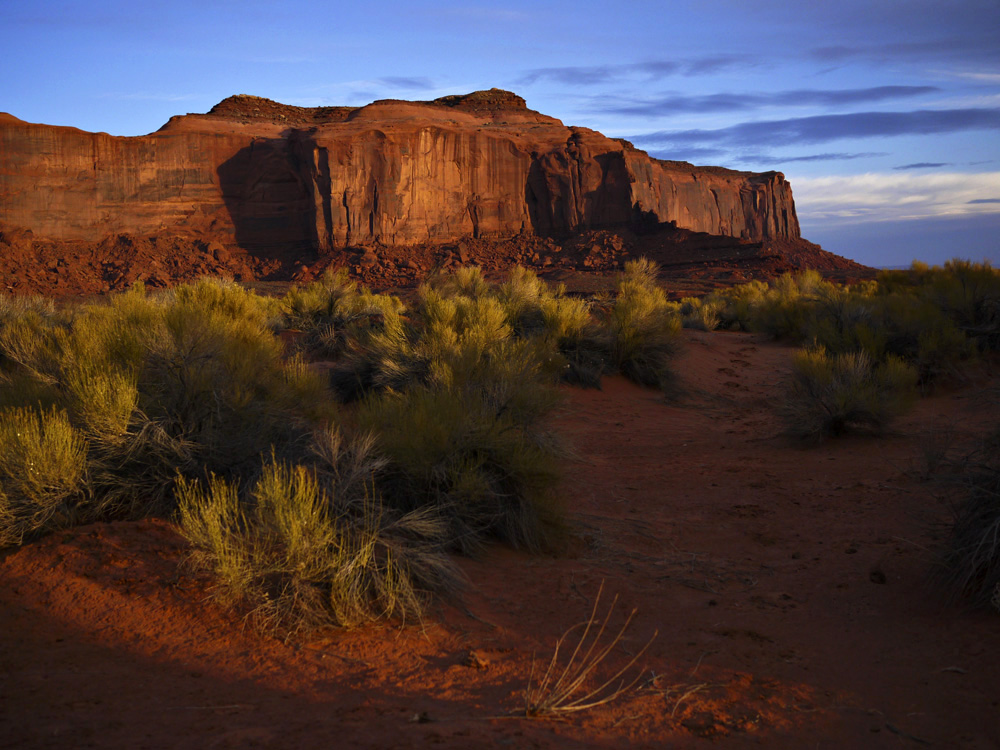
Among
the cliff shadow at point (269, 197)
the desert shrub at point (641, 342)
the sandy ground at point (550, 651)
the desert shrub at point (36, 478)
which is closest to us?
the sandy ground at point (550, 651)

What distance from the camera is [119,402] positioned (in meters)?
5.05

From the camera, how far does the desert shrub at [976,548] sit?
13.3 feet

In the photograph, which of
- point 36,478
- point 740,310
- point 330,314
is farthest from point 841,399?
point 740,310

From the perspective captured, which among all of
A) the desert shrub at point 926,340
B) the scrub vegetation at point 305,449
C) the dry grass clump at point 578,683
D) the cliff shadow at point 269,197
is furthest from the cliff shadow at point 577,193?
the dry grass clump at point 578,683

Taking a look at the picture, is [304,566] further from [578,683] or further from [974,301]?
[974,301]

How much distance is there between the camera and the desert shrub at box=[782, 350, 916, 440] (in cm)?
884

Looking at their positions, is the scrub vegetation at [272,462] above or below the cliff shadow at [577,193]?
below

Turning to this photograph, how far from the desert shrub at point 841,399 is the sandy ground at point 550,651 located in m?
2.62

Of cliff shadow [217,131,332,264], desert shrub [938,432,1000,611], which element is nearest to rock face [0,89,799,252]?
cliff shadow [217,131,332,264]

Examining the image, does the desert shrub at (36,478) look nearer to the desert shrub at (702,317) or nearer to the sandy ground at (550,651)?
the sandy ground at (550,651)

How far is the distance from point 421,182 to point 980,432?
53.6 m

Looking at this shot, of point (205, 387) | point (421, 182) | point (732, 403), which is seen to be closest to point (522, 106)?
point (421, 182)

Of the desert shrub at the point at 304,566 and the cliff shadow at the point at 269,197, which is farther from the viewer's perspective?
the cliff shadow at the point at 269,197

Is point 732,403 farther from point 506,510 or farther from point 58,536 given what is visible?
point 58,536
